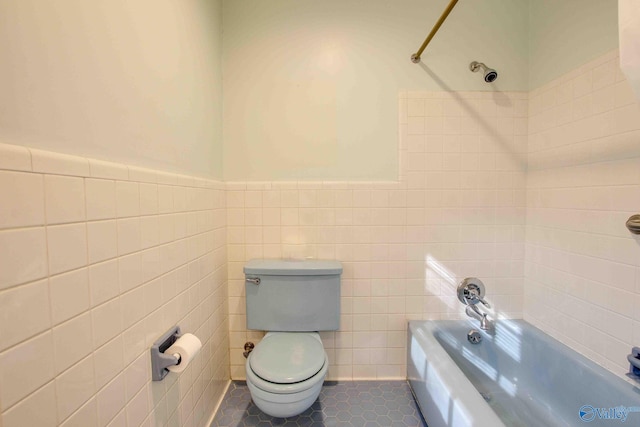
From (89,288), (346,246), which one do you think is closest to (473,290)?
(346,246)

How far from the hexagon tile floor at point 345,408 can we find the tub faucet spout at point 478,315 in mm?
578

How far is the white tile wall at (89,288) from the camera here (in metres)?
0.48

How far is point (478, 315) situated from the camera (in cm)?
147

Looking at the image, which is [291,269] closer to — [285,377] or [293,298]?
[293,298]

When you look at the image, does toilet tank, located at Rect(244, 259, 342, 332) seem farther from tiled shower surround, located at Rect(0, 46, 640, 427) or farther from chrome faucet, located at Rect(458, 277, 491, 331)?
chrome faucet, located at Rect(458, 277, 491, 331)

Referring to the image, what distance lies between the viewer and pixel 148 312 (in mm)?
846

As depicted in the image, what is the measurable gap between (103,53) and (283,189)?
99 centimetres

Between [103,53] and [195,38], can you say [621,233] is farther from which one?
[195,38]

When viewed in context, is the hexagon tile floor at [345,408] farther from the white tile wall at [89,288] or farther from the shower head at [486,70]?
the shower head at [486,70]

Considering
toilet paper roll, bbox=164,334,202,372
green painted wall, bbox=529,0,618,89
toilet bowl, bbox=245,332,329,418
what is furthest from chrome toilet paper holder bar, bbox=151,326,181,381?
green painted wall, bbox=529,0,618,89

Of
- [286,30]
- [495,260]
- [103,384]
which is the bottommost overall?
[103,384]

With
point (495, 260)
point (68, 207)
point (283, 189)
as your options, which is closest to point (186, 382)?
point (68, 207)

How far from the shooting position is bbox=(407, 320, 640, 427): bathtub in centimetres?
99

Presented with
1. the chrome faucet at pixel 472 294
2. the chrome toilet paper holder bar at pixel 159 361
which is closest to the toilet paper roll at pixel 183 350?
the chrome toilet paper holder bar at pixel 159 361
